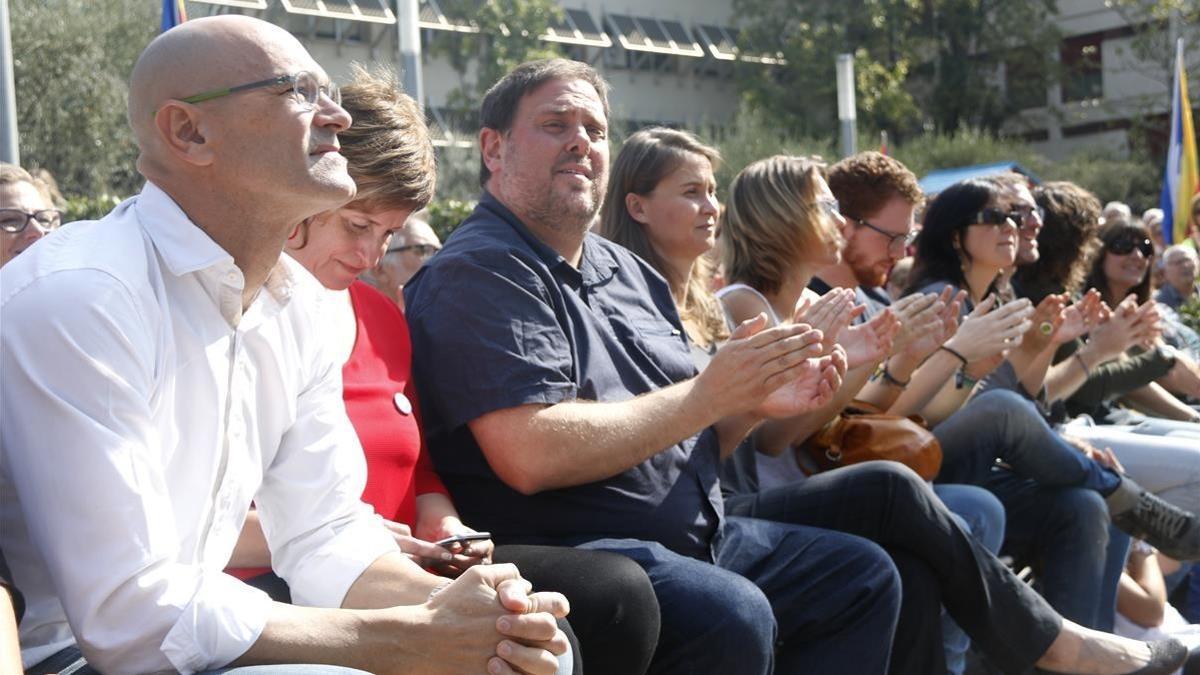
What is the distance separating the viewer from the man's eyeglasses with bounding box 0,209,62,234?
4758mm

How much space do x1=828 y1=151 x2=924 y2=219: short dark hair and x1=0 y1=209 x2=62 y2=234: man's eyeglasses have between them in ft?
9.61

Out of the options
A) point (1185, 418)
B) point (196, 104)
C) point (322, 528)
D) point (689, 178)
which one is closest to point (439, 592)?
point (322, 528)

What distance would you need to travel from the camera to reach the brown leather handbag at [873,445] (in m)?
4.62

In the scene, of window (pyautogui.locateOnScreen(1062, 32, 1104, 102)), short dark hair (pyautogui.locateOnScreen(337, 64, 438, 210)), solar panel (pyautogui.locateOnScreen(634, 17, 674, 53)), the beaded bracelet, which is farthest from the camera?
solar panel (pyautogui.locateOnScreen(634, 17, 674, 53))

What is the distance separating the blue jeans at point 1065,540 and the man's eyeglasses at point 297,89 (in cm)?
345

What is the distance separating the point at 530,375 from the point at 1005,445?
2440 mm

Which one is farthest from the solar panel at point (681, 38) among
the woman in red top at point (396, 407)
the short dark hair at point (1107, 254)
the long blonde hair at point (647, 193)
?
the woman in red top at point (396, 407)

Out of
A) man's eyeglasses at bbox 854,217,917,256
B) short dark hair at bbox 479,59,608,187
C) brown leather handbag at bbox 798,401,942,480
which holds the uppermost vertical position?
short dark hair at bbox 479,59,608,187

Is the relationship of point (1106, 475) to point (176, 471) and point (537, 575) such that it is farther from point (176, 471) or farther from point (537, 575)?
point (176, 471)

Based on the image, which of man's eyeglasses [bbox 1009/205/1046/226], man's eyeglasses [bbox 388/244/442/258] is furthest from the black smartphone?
man's eyeglasses [bbox 1009/205/1046/226]

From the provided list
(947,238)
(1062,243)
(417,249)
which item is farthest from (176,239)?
(1062,243)

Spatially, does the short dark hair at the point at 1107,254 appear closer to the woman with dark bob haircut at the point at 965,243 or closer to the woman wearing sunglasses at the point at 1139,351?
the woman wearing sunglasses at the point at 1139,351

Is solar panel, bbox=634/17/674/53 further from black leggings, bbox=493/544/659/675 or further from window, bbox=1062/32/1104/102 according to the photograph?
black leggings, bbox=493/544/659/675

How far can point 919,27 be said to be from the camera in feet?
148
